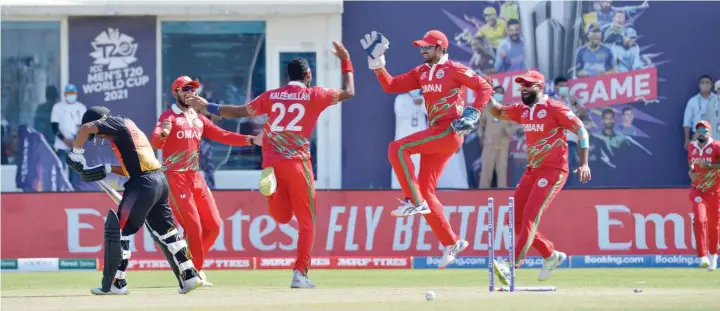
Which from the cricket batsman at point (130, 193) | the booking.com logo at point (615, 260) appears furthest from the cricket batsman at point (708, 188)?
the cricket batsman at point (130, 193)

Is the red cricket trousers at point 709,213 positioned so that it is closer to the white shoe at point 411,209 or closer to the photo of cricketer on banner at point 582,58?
the photo of cricketer on banner at point 582,58

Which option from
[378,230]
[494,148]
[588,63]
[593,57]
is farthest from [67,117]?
[593,57]

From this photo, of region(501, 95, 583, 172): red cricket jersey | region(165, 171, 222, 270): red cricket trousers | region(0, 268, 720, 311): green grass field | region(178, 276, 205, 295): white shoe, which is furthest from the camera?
region(165, 171, 222, 270): red cricket trousers

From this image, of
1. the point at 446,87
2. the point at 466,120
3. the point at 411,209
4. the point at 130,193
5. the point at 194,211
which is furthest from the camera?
the point at 194,211

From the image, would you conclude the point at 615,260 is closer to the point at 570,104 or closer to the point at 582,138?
the point at 570,104

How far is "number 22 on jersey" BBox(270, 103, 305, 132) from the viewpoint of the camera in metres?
15.1

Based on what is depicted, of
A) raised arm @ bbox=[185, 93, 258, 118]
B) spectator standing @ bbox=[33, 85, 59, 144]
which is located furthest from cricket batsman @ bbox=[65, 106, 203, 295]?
spectator standing @ bbox=[33, 85, 59, 144]

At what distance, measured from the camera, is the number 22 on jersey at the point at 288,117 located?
15062 millimetres

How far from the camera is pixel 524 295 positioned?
45.6 ft

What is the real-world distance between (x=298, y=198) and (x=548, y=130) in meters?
2.71

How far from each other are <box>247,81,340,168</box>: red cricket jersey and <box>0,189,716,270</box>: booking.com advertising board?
5683 mm

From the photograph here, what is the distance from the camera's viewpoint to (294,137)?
595 inches

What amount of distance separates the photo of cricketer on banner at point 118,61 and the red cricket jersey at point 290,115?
10.00 metres

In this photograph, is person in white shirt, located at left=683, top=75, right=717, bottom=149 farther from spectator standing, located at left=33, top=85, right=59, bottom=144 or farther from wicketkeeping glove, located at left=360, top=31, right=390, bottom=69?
spectator standing, located at left=33, top=85, right=59, bottom=144
